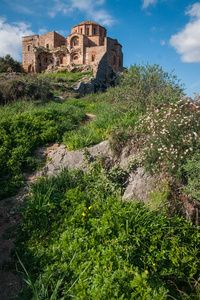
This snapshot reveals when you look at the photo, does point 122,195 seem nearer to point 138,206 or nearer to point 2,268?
point 138,206

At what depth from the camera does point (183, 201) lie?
10.7 feet

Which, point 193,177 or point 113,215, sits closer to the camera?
point 113,215

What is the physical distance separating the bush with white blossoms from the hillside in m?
0.02

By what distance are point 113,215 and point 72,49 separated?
37.4m

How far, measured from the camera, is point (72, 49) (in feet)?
115

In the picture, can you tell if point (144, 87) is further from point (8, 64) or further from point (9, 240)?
point (8, 64)

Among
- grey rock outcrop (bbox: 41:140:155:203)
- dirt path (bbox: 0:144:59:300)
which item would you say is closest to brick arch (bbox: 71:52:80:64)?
grey rock outcrop (bbox: 41:140:155:203)

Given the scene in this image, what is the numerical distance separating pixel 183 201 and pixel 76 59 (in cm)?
3692

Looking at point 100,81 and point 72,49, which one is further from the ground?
point 72,49

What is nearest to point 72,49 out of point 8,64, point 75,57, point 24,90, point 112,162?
point 75,57

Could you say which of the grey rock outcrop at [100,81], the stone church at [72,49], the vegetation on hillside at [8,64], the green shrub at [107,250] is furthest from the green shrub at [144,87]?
the vegetation on hillside at [8,64]

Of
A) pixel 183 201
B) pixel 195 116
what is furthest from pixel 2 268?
pixel 195 116

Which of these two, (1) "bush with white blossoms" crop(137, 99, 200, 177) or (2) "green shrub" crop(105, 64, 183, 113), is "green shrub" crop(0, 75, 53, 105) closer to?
(2) "green shrub" crop(105, 64, 183, 113)

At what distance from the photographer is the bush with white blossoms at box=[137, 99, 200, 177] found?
11.4 feet
